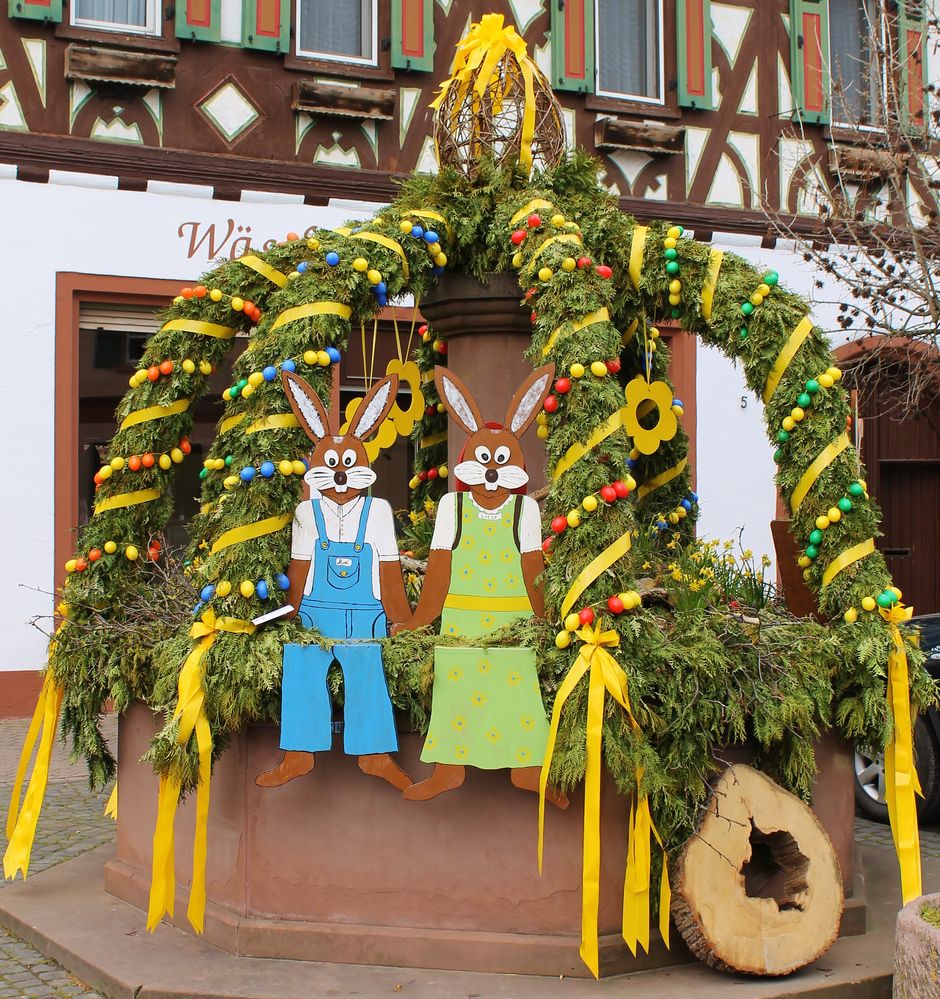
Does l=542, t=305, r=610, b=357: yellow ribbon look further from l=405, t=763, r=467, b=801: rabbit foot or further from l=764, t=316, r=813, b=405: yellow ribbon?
l=405, t=763, r=467, b=801: rabbit foot

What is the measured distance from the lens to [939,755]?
693 cm

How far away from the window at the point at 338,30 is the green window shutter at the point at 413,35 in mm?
187

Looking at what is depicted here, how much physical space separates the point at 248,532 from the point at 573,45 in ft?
26.5

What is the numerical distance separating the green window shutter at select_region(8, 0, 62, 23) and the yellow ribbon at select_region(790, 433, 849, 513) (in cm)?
742

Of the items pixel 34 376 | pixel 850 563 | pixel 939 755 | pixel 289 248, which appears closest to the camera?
pixel 850 563

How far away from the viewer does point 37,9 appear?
32.0ft

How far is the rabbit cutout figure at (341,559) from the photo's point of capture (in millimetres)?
4465

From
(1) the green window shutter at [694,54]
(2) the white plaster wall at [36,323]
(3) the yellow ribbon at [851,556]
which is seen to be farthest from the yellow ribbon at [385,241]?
(1) the green window shutter at [694,54]

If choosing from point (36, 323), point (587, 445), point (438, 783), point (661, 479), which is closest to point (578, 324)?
point (587, 445)

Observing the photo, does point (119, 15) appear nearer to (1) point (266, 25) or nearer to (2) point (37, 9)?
(2) point (37, 9)

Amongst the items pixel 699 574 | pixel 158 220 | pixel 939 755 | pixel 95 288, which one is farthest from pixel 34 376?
pixel 939 755

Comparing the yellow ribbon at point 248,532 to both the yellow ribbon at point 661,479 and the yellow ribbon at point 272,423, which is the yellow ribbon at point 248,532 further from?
the yellow ribbon at point 661,479

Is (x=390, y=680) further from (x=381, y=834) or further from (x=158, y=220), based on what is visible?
(x=158, y=220)

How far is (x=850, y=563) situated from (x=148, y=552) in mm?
2839
